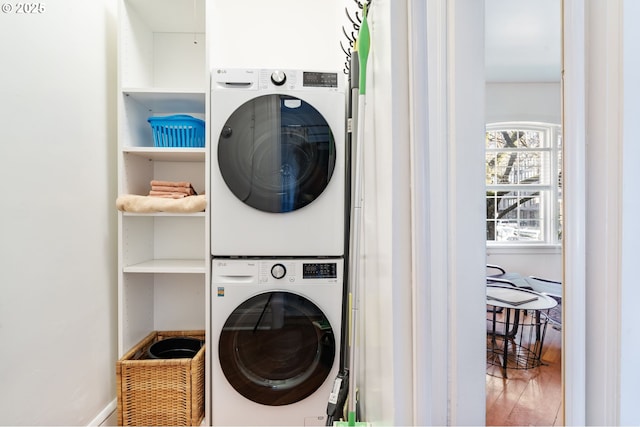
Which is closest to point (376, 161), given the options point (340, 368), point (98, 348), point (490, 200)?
point (490, 200)

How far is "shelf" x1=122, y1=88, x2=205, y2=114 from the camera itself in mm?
1513

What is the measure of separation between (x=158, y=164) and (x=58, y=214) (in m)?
0.71

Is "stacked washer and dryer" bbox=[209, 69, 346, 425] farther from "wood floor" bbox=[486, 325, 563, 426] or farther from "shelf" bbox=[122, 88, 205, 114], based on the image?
"wood floor" bbox=[486, 325, 563, 426]

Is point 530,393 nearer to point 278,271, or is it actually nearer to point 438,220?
point 438,220

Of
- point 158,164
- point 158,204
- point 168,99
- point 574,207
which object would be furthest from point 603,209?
point 158,164

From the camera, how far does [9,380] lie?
1029 mm

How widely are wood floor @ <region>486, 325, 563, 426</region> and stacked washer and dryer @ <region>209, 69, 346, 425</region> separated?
960 millimetres

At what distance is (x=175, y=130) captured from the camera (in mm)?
1580

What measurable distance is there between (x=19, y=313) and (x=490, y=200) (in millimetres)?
1620

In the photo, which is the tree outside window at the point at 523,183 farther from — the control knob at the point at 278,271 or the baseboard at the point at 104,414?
the baseboard at the point at 104,414

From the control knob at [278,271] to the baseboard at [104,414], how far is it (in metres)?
1.11

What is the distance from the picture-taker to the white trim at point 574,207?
0.32 metres

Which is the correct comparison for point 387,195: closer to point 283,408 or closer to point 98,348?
point 283,408

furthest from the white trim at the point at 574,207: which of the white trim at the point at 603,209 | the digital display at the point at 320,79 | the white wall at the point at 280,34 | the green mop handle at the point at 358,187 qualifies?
the white wall at the point at 280,34
